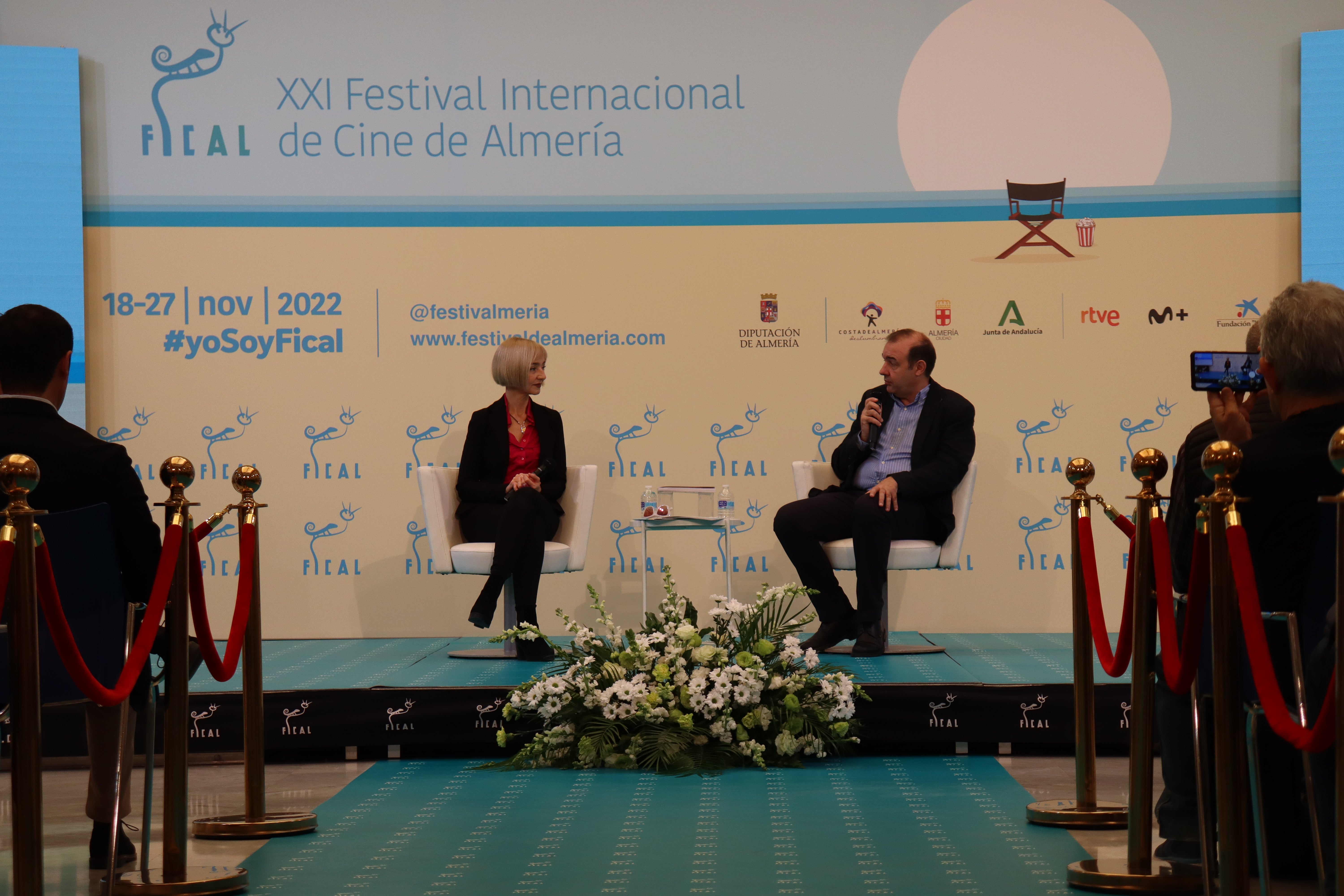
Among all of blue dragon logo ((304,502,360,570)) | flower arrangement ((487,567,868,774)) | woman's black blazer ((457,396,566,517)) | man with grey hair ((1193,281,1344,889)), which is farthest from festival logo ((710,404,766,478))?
man with grey hair ((1193,281,1344,889))

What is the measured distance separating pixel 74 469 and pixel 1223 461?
2.17 meters

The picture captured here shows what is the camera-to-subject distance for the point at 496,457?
5.42 meters

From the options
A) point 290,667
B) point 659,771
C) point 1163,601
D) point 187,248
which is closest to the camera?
point 1163,601

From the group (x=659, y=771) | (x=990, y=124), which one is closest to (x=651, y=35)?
(x=990, y=124)

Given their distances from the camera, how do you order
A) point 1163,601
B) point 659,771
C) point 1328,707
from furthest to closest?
point 659,771, point 1163,601, point 1328,707

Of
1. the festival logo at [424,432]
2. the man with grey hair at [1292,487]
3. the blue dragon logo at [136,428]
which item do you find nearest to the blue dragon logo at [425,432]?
the festival logo at [424,432]

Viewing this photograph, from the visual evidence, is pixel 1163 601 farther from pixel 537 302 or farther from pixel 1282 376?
pixel 537 302

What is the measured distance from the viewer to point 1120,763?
394 centimetres

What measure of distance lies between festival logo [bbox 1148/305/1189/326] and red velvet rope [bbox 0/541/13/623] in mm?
5299

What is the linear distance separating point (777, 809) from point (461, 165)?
390 cm

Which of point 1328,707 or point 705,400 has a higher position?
point 705,400

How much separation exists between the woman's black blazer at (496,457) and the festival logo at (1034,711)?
212 centimetres

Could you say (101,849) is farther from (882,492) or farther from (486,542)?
(882,492)

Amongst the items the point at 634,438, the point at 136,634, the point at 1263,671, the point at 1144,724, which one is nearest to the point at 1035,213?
the point at 634,438
